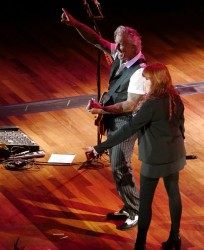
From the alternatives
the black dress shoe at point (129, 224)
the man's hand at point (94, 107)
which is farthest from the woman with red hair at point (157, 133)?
the black dress shoe at point (129, 224)

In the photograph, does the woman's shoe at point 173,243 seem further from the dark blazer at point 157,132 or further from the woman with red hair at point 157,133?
the dark blazer at point 157,132

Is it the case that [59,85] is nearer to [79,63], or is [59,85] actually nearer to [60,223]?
[79,63]

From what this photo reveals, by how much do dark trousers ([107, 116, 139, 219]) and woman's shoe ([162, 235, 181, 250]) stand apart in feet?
1.58

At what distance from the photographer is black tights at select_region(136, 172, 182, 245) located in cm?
661

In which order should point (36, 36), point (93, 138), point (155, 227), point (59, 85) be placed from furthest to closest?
point (36, 36)
point (59, 85)
point (93, 138)
point (155, 227)

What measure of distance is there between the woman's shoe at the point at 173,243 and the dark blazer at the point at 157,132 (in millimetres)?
668

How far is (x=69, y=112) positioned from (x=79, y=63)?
1390mm

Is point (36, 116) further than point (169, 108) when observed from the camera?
Yes

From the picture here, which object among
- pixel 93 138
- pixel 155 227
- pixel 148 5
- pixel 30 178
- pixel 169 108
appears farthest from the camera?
pixel 148 5

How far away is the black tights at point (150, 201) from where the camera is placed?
661 centimetres

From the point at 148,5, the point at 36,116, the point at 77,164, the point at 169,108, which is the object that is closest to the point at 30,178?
the point at 77,164

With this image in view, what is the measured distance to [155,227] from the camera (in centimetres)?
730

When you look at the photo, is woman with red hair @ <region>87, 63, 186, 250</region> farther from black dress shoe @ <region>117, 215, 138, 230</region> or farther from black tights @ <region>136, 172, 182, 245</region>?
black dress shoe @ <region>117, 215, 138, 230</region>

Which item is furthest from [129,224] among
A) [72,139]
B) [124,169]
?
[72,139]
